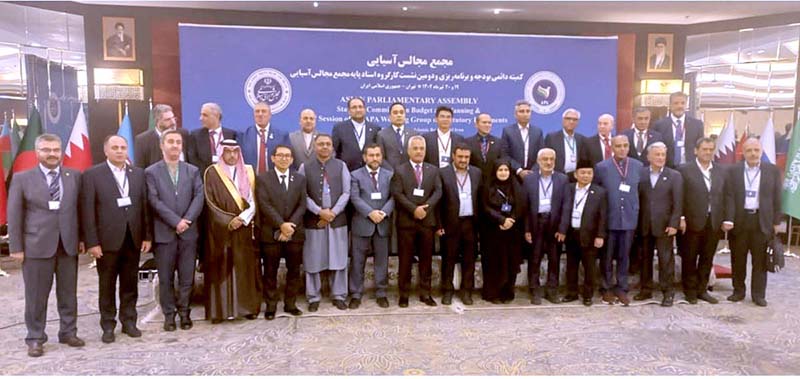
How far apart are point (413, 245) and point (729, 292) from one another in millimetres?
2914

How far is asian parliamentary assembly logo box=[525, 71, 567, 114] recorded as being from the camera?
7258 millimetres

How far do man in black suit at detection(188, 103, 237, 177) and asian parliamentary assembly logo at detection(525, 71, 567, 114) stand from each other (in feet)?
13.7

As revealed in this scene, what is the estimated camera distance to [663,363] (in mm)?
3367

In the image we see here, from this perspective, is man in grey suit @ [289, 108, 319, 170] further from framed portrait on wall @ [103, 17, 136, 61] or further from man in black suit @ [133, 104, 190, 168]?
framed portrait on wall @ [103, 17, 136, 61]

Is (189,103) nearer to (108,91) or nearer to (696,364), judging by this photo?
(108,91)

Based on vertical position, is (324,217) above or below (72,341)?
above

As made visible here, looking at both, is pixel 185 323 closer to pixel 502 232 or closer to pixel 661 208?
pixel 502 232

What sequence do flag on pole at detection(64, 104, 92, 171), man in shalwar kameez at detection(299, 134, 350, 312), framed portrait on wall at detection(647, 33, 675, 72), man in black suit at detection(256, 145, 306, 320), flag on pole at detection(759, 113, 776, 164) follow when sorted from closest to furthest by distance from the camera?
man in black suit at detection(256, 145, 306, 320), man in shalwar kameez at detection(299, 134, 350, 312), flag on pole at detection(64, 104, 92, 171), flag on pole at detection(759, 113, 776, 164), framed portrait on wall at detection(647, 33, 675, 72)

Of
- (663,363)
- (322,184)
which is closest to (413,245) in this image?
(322,184)

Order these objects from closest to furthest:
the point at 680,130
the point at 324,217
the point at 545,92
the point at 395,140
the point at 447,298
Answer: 1. the point at 324,217
2. the point at 447,298
3. the point at 395,140
4. the point at 680,130
5. the point at 545,92

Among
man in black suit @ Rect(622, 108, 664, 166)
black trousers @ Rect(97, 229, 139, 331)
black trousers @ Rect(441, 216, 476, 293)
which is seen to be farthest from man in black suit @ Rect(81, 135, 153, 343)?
man in black suit @ Rect(622, 108, 664, 166)

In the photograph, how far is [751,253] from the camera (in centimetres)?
467

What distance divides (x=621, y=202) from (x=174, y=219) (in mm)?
3361

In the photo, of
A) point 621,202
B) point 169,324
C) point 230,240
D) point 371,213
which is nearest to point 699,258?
point 621,202
